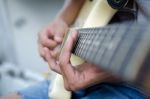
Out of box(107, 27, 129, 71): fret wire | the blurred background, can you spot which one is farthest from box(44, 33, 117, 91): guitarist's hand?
the blurred background

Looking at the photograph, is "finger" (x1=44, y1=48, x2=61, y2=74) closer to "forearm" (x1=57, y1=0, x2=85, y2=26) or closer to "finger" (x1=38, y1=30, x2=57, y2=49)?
"finger" (x1=38, y1=30, x2=57, y2=49)

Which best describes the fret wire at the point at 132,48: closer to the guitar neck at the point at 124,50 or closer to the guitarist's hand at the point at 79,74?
Answer: the guitar neck at the point at 124,50

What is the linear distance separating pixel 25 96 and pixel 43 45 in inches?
6.1

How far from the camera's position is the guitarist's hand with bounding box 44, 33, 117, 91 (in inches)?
26.0

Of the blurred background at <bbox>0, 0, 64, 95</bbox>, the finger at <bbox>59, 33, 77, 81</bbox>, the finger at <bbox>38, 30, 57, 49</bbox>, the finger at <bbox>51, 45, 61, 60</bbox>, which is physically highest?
the finger at <bbox>59, 33, 77, 81</bbox>

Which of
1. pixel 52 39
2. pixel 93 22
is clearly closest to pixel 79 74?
pixel 93 22

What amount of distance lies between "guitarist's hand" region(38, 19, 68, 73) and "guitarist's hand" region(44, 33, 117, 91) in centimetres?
13

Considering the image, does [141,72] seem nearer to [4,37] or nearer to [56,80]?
[56,80]

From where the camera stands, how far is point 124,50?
396 mm

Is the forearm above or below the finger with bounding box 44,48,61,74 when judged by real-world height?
above

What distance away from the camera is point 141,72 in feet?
1.17

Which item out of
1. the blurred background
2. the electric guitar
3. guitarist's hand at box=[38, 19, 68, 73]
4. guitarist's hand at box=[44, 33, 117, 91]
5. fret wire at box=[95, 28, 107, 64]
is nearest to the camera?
the electric guitar

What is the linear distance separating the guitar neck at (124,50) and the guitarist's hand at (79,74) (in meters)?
0.15

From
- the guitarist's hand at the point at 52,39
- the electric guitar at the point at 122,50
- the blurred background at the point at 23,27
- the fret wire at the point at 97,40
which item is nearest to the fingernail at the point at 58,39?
the guitarist's hand at the point at 52,39
